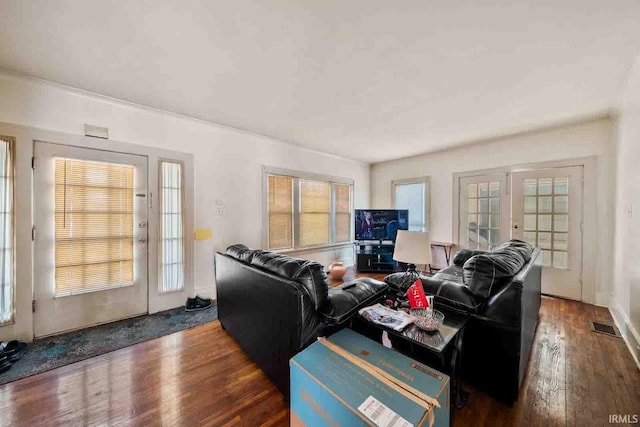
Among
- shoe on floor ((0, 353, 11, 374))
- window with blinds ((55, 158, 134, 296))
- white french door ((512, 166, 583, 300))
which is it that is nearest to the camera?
shoe on floor ((0, 353, 11, 374))

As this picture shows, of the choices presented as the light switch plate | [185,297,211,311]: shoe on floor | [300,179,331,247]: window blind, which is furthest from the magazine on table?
[300,179,331,247]: window blind

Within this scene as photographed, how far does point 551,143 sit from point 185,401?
5144mm

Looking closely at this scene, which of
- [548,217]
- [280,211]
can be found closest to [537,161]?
[548,217]

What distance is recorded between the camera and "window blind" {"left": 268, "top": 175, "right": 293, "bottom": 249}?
402 cm

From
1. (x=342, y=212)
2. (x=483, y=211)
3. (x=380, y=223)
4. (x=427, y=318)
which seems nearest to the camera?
(x=427, y=318)

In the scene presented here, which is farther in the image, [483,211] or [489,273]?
[483,211]

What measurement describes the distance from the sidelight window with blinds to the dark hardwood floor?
2.17 meters

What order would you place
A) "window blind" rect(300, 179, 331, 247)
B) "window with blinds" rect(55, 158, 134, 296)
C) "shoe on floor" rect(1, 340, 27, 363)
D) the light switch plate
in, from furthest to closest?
"window blind" rect(300, 179, 331, 247), the light switch plate, "window with blinds" rect(55, 158, 134, 296), "shoe on floor" rect(1, 340, 27, 363)

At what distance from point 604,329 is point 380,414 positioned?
3.17 m

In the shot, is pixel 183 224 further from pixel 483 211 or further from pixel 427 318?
pixel 483 211

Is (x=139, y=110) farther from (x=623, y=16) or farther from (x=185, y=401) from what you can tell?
(x=623, y=16)

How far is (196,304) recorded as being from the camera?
304cm

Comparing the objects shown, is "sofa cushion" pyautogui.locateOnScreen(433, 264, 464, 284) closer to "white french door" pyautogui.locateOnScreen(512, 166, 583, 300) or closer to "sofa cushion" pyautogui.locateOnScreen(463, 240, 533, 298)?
"sofa cushion" pyautogui.locateOnScreen(463, 240, 533, 298)

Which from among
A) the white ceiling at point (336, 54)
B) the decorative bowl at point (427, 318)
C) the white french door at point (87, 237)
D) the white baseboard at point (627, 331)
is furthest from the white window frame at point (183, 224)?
the white baseboard at point (627, 331)
